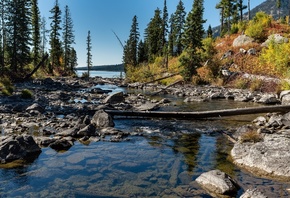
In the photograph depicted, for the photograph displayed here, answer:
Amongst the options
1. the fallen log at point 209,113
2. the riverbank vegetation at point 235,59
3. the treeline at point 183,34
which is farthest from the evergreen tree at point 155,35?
the fallen log at point 209,113

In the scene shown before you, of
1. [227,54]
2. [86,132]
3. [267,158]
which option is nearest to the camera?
[267,158]

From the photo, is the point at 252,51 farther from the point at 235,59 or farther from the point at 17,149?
the point at 17,149

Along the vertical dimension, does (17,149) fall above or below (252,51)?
below

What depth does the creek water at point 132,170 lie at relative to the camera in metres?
6.77

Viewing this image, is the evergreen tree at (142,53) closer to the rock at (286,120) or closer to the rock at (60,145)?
the rock at (286,120)

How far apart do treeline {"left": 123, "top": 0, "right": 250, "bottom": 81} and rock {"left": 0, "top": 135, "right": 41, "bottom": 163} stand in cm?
1379

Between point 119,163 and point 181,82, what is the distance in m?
32.5

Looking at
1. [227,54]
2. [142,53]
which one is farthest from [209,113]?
[142,53]

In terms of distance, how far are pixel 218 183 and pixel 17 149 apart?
255 inches

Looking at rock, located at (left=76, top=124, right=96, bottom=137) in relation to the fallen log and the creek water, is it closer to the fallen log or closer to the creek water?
the creek water

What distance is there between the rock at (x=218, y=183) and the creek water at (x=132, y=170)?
0.77ft

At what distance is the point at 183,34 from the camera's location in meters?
46.6

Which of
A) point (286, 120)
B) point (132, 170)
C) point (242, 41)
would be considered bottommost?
point (132, 170)

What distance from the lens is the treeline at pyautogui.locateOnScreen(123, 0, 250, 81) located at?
3860cm
